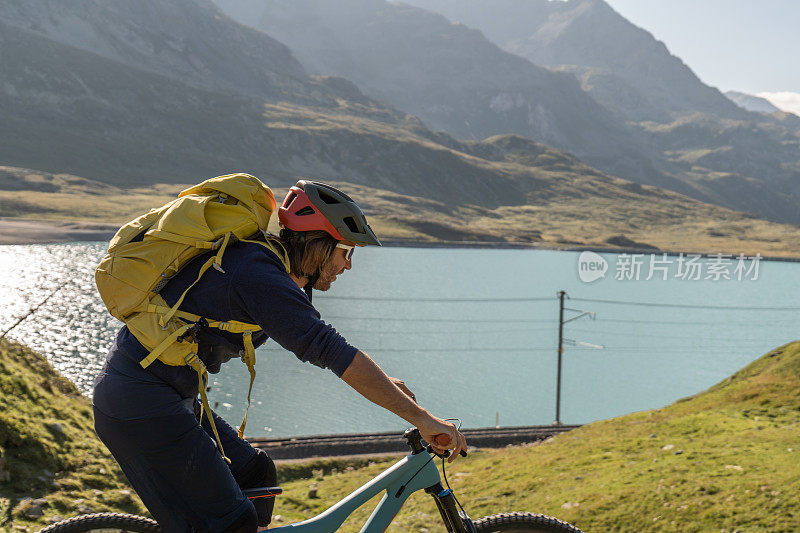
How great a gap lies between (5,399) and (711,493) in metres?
9.76

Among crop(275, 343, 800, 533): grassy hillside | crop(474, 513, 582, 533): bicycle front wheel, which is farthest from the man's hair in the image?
crop(275, 343, 800, 533): grassy hillside

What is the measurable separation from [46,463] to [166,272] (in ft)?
23.3

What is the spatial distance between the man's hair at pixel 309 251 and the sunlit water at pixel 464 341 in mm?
37895

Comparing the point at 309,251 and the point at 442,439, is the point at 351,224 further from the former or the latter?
the point at 442,439

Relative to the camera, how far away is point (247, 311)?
3.31 metres

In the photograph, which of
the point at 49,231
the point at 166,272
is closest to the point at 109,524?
the point at 166,272

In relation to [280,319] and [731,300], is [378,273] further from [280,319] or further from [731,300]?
[280,319]

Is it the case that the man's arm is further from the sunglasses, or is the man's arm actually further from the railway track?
the railway track

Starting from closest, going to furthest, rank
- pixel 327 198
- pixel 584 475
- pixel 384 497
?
pixel 327 198, pixel 384 497, pixel 584 475

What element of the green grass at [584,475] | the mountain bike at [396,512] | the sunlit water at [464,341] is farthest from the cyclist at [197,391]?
the sunlit water at [464,341]

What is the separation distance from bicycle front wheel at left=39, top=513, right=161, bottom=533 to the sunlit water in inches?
1440

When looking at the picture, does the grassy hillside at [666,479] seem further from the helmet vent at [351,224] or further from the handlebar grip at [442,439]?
the helmet vent at [351,224]

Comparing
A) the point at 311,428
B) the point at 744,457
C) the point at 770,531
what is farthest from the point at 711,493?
the point at 311,428

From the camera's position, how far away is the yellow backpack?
11.0 feet
